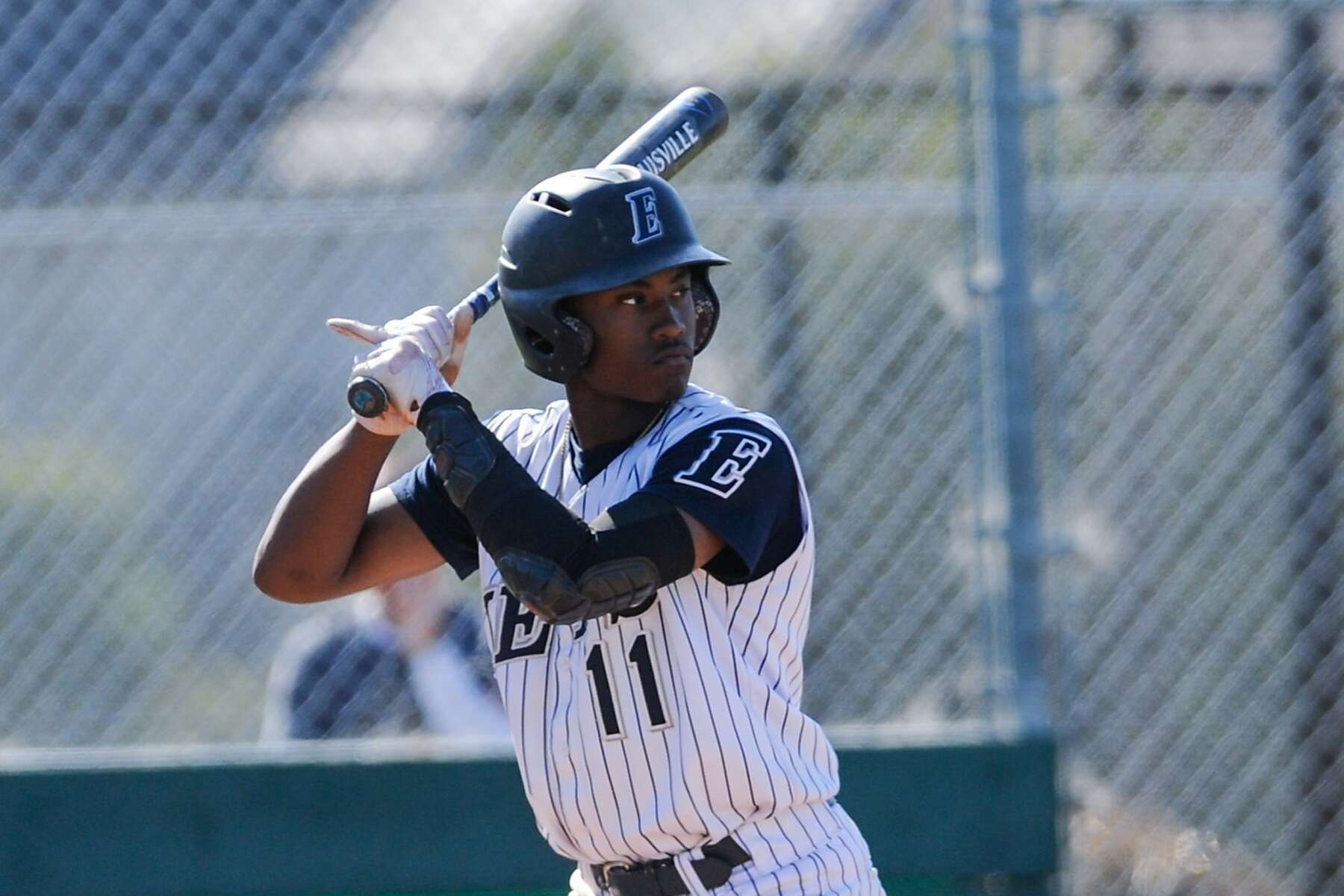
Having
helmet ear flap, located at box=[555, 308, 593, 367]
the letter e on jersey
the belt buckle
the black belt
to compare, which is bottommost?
the belt buckle

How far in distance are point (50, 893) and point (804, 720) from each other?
7.27 feet

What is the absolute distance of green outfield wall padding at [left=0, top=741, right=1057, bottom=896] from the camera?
385cm

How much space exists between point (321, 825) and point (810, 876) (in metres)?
1.76

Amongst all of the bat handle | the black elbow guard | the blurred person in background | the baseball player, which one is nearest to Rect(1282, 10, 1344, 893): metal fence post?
the blurred person in background

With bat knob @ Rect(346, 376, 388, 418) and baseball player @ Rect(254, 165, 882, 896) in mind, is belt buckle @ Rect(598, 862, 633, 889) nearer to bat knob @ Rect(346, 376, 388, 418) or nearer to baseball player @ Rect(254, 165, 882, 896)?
baseball player @ Rect(254, 165, 882, 896)

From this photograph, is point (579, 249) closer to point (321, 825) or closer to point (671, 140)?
point (671, 140)

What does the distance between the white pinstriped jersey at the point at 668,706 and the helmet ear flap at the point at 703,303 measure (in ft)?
0.45

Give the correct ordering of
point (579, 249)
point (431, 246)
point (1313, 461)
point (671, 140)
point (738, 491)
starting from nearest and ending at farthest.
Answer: point (738, 491) < point (579, 249) < point (671, 140) < point (431, 246) < point (1313, 461)

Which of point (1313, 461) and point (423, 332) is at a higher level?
point (423, 332)

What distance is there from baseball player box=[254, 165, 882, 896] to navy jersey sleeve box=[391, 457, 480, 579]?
162 mm

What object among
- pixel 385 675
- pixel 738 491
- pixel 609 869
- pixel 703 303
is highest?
pixel 703 303

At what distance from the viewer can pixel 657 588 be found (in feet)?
7.25

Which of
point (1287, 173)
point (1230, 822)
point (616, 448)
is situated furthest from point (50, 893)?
point (1287, 173)

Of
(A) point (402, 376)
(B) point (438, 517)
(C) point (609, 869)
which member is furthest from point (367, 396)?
(C) point (609, 869)
